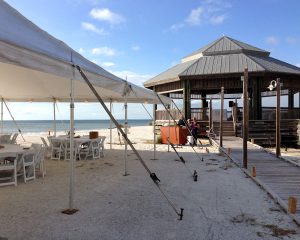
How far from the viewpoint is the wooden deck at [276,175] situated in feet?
22.0

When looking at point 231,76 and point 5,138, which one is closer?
point 5,138

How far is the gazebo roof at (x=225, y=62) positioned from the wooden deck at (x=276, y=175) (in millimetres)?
7700

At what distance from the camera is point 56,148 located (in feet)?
39.9

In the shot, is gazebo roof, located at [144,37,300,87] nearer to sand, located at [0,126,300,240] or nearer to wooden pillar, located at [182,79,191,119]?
wooden pillar, located at [182,79,191,119]

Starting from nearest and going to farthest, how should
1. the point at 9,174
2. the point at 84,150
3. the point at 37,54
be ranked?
1. the point at 37,54
2. the point at 9,174
3. the point at 84,150

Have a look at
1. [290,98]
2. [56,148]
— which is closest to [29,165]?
[56,148]

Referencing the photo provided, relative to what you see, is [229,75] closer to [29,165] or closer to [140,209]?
[29,165]

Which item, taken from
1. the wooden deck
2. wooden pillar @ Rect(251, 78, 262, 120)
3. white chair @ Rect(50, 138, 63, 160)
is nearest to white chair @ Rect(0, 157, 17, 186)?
white chair @ Rect(50, 138, 63, 160)

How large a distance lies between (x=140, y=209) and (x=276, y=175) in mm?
4830

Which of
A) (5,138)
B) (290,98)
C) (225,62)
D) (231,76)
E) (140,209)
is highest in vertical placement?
(225,62)

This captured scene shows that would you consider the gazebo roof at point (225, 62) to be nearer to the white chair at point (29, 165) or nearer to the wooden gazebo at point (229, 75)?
the wooden gazebo at point (229, 75)

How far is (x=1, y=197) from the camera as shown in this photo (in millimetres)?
6535

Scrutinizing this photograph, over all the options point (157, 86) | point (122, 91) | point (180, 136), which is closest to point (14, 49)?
point (122, 91)

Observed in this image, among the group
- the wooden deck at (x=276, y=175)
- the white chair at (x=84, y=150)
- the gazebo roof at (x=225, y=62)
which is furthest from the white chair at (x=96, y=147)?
the gazebo roof at (x=225, y=62)
